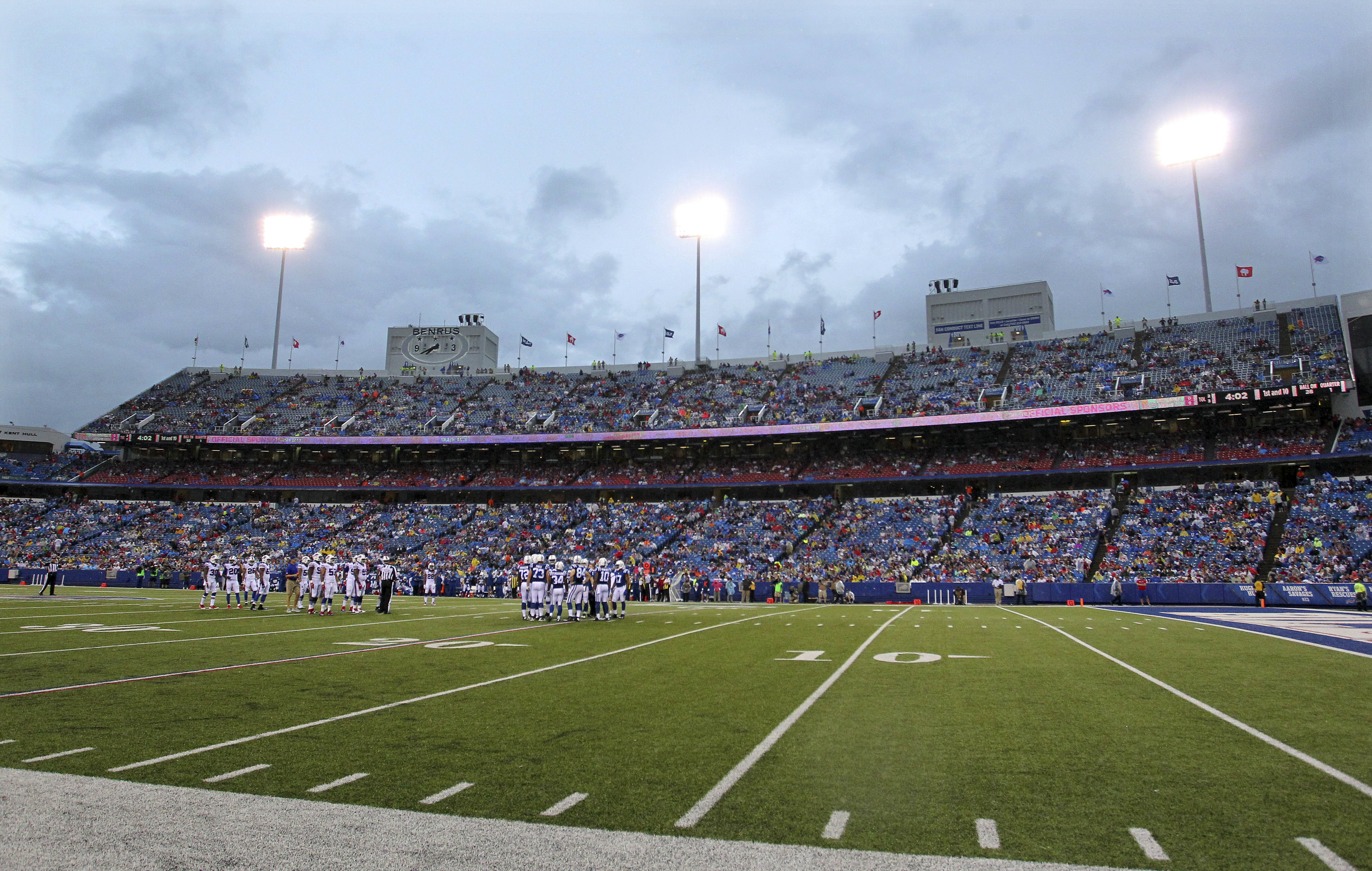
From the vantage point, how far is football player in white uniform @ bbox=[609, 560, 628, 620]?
22.4 m

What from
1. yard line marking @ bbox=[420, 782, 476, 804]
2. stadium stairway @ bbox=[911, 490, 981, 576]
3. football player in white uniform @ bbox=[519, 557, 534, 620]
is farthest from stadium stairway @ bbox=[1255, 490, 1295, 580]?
yard line marking @ bbox=[420, 782, 476, 804]

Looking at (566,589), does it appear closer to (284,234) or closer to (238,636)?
(238,636)

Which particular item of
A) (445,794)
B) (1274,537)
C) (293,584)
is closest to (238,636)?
(293,584)

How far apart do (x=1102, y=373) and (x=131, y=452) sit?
6570cm

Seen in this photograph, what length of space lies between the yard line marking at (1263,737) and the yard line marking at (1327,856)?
137 cm

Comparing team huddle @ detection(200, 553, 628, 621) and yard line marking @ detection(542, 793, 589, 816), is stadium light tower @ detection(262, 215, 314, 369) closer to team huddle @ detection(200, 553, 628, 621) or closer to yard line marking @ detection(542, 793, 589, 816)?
team huddle @ detection(200, 553, 628, 621)

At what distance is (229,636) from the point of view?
15844 millimetres

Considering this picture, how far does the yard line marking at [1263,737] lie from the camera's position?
5.59 metres

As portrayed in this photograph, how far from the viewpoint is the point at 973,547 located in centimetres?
3794

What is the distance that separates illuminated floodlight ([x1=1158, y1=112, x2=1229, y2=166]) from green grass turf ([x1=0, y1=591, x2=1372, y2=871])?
1550 inches

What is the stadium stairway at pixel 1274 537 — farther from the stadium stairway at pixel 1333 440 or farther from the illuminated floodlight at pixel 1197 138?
the illuminated floodlight at pixel 1197 138

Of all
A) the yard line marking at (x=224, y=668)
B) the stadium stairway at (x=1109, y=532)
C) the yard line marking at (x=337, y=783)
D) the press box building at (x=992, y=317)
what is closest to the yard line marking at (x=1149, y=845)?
the yard line marking at (x=337, y=783)

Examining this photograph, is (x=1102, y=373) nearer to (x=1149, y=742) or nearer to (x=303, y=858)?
(x=1149, y=742)

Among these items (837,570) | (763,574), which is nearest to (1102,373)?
(837,570)
